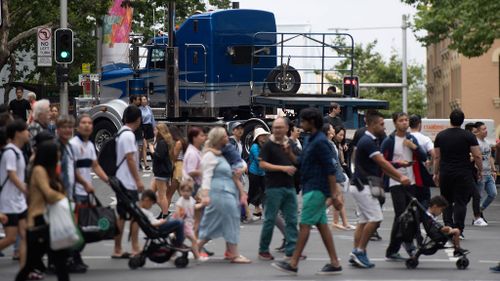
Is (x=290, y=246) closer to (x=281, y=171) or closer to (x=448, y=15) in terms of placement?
(x=281, y=171)

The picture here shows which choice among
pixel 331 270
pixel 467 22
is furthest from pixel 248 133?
pixel 331 270

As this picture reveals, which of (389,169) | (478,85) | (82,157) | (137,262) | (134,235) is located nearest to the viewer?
(82,157)

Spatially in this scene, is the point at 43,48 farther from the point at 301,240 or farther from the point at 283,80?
the point at 301,240

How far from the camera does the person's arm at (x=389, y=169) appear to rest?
1658 cm

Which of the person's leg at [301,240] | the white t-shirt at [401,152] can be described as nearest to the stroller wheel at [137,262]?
the person's leg at [301,240]

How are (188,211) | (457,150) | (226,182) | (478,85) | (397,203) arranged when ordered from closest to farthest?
(226,182)
(188,211)
(397,203)
(457,150)
(478,85)

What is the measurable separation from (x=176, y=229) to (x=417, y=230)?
9.09 feet

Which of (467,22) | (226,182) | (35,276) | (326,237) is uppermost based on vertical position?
(467,22)

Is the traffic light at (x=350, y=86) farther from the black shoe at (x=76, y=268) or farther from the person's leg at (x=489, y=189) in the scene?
the black shoe at (x=76, y=268)

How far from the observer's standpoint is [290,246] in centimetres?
1702

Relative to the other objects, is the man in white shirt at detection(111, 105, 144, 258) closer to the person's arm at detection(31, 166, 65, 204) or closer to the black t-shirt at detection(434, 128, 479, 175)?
the person's arm at detection(31, 166, 65, 204)

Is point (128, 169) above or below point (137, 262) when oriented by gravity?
above

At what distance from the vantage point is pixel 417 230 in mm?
16969

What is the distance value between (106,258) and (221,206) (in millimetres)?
1643
